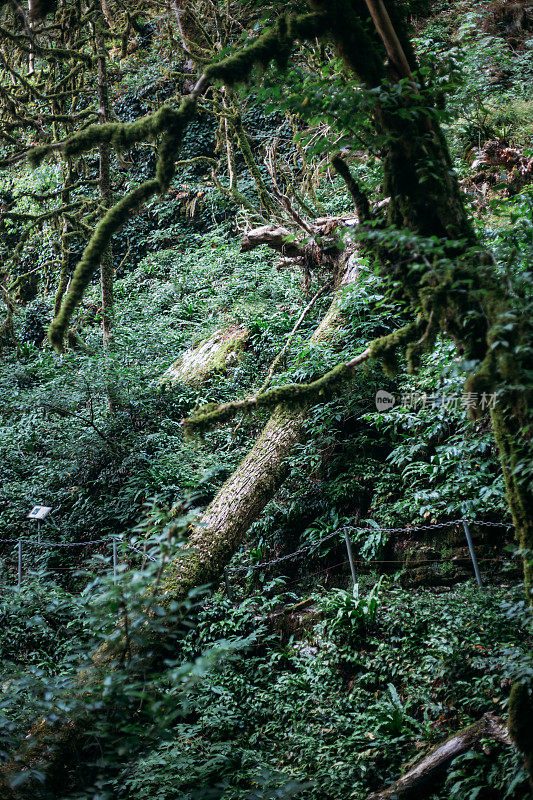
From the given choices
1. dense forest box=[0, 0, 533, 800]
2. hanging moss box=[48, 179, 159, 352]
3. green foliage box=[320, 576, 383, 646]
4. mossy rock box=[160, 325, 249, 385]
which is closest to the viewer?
dense forest box=[0, 0, 533, 800]

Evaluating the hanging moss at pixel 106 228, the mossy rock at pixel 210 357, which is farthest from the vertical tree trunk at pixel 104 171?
the hanging moss at pixel 106 228

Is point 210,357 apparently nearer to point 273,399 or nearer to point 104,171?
point 104,171

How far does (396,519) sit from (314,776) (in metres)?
2.71

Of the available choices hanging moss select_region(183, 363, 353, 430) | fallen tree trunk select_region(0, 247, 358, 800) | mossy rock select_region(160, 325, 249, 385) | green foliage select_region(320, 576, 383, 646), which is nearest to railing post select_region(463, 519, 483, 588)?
green foliage select_region(320, 576, 383, 646)

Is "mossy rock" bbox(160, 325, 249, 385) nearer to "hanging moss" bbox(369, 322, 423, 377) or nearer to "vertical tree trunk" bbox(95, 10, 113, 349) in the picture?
"vertical tree trunk" bbox(95, 10, 113, 349)

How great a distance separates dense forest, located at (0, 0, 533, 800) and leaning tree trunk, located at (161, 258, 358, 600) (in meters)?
0.03

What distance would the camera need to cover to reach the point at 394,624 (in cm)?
487

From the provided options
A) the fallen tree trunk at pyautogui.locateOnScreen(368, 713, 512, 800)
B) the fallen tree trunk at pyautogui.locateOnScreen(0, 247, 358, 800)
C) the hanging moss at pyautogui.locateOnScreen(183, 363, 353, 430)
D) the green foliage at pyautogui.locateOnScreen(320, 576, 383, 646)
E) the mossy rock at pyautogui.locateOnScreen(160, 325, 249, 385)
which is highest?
the mossy rock at pyautogui.locateOnScreen(160, 325, 249, 385)

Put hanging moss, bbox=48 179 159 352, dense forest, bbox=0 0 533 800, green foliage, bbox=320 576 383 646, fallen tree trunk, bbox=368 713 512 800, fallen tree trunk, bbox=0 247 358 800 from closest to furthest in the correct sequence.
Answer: dense forest, bbox=0 0 533 800, hanging moss, bbox=48 179 159 352, fallen tree trunk, bbox=368 713 512 800, green foliage, bbox=320 576 383 646, fallen tree trunk, bbox=0 247 358 800

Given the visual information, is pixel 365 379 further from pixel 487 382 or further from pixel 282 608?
pixel 487 382

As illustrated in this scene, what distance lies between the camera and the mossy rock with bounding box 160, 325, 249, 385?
9.55m

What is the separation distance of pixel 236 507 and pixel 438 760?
3.31m

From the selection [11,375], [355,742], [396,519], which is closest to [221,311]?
[11,375]

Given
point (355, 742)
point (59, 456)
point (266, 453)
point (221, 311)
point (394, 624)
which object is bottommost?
point (355, 742)
